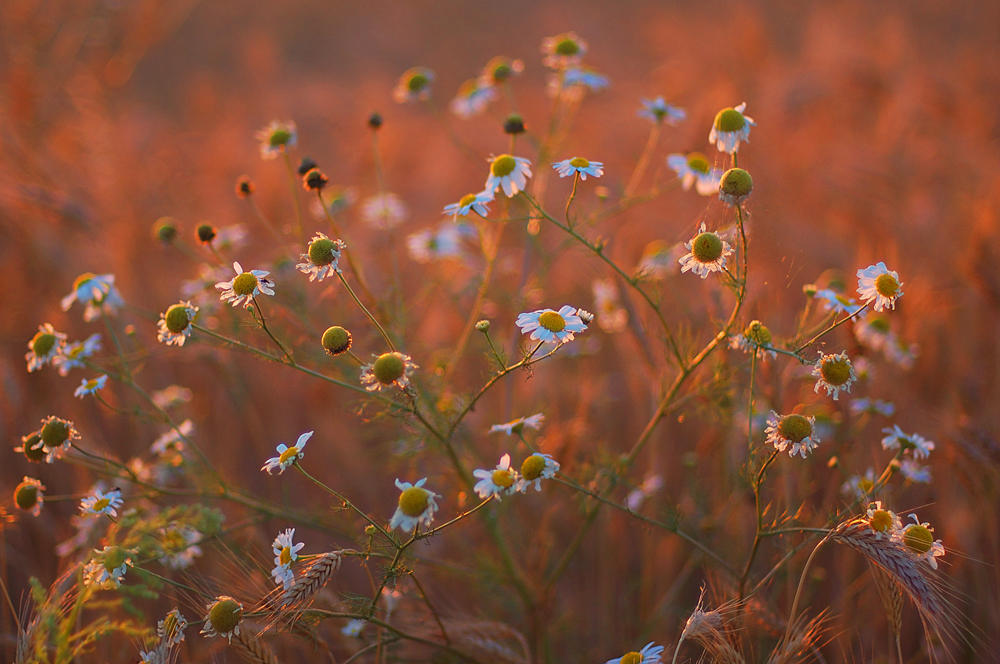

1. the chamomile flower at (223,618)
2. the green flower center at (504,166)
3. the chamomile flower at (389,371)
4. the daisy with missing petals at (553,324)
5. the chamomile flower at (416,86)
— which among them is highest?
the chamomile flower at (416,86)

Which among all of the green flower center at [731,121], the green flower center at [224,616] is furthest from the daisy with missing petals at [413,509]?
the green flower center at [731,121]

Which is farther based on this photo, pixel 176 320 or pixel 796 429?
pixel 176 320

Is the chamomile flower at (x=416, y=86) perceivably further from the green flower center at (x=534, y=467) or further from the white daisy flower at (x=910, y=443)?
the white daisy flower at (x=910, y=443)

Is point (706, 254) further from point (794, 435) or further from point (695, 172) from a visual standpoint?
point (695, 172)

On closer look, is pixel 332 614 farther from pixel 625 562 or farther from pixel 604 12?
pixel 604 12

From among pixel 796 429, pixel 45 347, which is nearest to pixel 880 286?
pixel 796 429

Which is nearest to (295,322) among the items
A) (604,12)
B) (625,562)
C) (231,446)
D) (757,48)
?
(231,446)

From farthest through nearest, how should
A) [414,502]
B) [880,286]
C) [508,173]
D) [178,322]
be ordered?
[508,173]
[178,322]
[880,286]
[414,502]

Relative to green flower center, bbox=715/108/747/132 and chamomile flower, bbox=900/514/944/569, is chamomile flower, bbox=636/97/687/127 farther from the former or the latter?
chamomile flower, bbox=900/514/944/569
